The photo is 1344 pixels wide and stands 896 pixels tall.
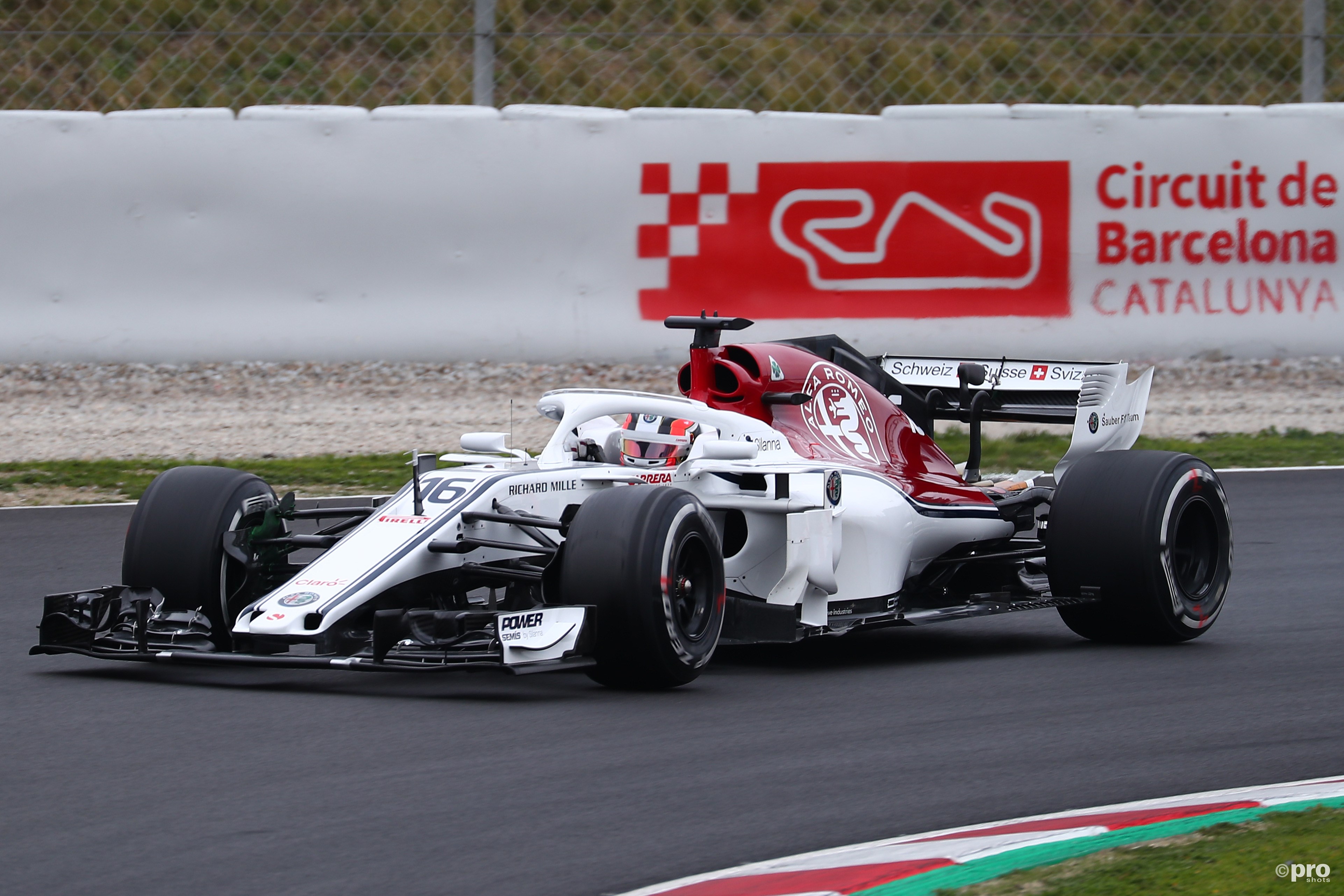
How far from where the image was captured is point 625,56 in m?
15.7

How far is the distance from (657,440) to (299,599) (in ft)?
5.53

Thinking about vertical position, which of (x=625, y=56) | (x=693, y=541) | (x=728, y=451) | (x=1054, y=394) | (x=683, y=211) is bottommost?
(x=693, y=541)

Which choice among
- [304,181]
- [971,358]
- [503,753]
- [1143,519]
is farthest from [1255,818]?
[304,181]

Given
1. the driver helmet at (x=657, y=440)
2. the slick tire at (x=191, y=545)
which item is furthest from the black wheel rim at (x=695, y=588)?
the slick tire at (x=191, y=545)

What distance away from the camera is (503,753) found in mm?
5211

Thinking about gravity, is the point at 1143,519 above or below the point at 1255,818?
above

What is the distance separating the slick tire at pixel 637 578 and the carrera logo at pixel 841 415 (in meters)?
1.35

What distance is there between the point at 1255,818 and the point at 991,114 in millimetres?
9877

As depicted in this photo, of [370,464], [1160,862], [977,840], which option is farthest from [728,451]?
[370,464]

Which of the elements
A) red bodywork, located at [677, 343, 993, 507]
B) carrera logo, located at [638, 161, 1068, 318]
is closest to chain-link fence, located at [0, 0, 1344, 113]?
carrera logo, located at [638, 161, 1068, 318]

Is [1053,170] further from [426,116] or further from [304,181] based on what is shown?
[304,181]

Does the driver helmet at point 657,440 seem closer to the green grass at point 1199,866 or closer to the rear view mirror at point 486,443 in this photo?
the rear view mirror at point 486,443

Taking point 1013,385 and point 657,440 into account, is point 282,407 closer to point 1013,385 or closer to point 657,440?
point 1013,385

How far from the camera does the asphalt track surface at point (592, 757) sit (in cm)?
420
